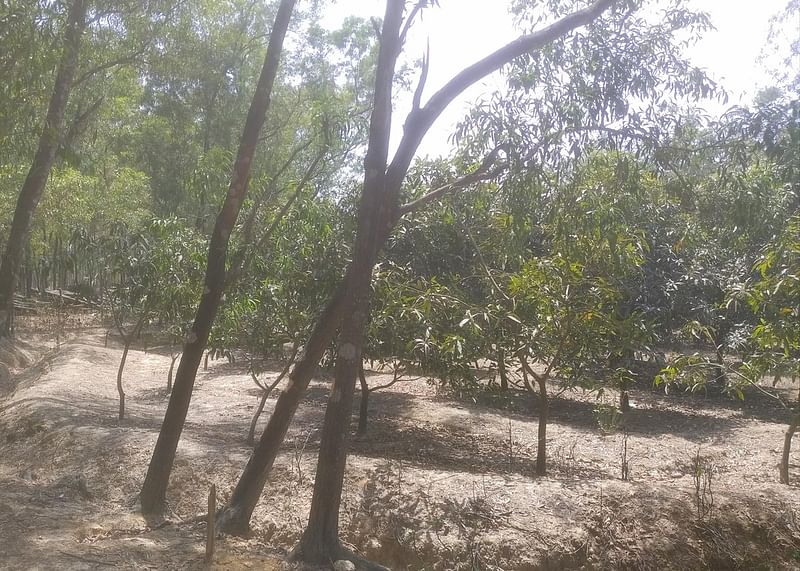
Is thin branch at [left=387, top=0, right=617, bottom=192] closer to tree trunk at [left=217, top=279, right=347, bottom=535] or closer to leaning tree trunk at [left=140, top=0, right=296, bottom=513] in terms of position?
tree trunk at [left=217, top=279, right=347, bottom=535]

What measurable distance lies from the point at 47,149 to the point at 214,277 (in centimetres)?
553

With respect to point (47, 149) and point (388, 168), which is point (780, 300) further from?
point (47, 149)

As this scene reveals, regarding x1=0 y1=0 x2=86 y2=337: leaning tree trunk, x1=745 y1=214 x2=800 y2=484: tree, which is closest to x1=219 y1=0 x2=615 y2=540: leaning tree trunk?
x1=745 y1=214 x2=800 y2=484: tree

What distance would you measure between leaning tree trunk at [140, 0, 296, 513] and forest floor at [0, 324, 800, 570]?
2.13 feet

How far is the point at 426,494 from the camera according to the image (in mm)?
8906

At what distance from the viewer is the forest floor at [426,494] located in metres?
7.72

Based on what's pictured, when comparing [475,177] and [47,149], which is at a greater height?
[47,149]

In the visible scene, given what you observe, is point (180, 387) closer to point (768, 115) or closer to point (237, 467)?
point (237, 467)

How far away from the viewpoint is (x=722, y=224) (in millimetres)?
8938

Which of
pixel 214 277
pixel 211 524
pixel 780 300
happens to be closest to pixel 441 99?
pixel 214 277

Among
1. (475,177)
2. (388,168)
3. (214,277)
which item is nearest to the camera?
(388,168)

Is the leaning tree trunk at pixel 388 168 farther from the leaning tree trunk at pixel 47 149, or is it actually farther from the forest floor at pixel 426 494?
the leaning tree trunk at pixel 47 149

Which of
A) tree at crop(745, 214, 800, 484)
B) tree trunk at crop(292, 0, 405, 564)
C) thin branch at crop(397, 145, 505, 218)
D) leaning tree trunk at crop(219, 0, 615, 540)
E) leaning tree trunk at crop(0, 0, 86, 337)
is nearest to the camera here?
tree trunk at crop(292, 0, 405, 564)

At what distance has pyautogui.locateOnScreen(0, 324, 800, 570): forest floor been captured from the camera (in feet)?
25.3
